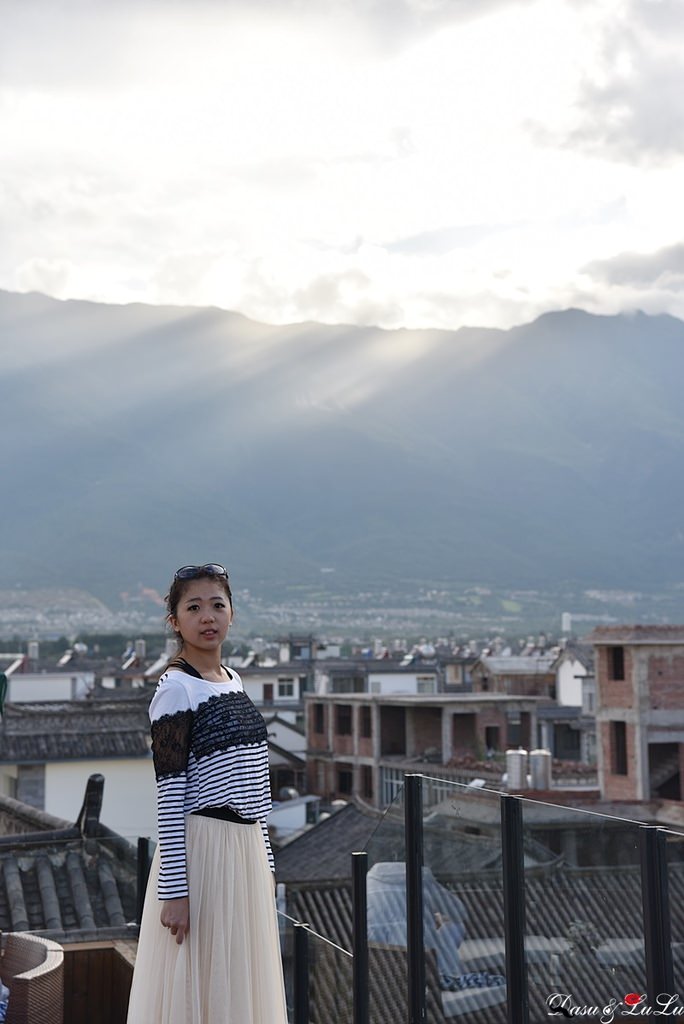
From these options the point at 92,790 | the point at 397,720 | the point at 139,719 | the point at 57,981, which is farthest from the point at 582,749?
the point at 57,981

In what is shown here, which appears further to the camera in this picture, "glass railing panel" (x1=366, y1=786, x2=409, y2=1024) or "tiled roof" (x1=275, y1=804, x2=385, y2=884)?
"tiled roof" (x1=275, y1=804, x2=385, y2=884)

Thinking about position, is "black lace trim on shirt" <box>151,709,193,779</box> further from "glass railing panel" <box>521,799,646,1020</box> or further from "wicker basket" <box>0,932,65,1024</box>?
"wicker basket" <box>0,932,65,1024</box>

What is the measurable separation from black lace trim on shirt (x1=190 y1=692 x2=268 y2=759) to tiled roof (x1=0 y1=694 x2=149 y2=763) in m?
18.3

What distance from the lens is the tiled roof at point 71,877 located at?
26.4ft

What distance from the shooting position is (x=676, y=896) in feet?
10.6

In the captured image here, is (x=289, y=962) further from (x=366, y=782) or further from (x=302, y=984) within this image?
(x=366, y=782)

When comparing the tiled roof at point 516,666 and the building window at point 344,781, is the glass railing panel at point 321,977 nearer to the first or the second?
the building window at point 344,781

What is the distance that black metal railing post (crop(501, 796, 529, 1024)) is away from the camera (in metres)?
3.66

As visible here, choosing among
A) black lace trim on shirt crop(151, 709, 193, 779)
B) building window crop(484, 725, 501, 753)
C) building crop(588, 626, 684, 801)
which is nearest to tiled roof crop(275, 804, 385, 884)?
building crop(588, 626, 684, 801)

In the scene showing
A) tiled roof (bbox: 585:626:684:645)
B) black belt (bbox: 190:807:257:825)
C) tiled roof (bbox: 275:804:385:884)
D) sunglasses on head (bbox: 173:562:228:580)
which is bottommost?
tiled roof (bbox: 275:804:385:884)

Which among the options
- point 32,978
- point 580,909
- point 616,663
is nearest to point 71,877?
point 32,978

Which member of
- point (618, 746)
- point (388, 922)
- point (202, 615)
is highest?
point (202, 615)

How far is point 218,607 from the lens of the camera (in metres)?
4.02

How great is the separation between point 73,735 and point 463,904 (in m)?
19.3
